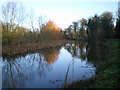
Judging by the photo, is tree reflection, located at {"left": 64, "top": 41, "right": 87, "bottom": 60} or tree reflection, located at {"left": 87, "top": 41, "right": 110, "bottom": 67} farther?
tree reflection, located at {"left": 64, "top": 41, "right": 87, "bottom": 60}

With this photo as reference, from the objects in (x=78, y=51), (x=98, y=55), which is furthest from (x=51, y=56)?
(x=78, y=51)

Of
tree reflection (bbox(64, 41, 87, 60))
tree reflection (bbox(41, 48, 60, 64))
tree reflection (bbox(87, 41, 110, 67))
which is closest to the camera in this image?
tree reflection (bbox(87, 41, 110, 67))

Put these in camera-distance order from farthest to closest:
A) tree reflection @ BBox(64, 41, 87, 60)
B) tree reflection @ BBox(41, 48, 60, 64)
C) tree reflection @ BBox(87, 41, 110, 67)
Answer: tree reflection @ BBox(64, 41, 87, 60) → tree reflection @ BBox(41, 48, 60, 64) → tree reflection @ BBox(87, 41, 110, 67)

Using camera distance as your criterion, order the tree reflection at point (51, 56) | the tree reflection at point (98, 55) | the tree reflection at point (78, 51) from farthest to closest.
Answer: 1. the tree reflection at point (78, 51)
2. the tree reflection at point (51, 56)
3. the tree reflection at point (98, 55)

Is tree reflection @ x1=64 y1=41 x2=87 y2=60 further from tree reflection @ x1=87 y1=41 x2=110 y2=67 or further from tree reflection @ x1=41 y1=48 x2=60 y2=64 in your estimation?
tree reflection @ x1=41 y1=48 x2=60 y2=64

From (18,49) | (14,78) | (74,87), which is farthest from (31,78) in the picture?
(18,49)

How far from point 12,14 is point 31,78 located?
52.4 feet

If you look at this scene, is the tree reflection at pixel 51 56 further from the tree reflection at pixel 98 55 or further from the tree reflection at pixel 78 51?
the tree reflection at pixel 98 55

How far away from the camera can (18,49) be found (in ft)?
61.0

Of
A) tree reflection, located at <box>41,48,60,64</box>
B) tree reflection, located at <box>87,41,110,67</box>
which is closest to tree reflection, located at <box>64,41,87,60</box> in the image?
tree reflection, located at <box>87,41,110,67</box>

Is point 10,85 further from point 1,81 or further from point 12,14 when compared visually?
point 12,14

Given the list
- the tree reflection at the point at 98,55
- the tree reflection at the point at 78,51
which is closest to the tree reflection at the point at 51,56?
the tree reflection at the point at 78,51

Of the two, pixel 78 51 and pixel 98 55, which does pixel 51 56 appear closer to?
pixel 98 55

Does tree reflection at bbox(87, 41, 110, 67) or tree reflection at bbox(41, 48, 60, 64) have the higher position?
tree reflection at bbox(87, 41, 110, 67)
